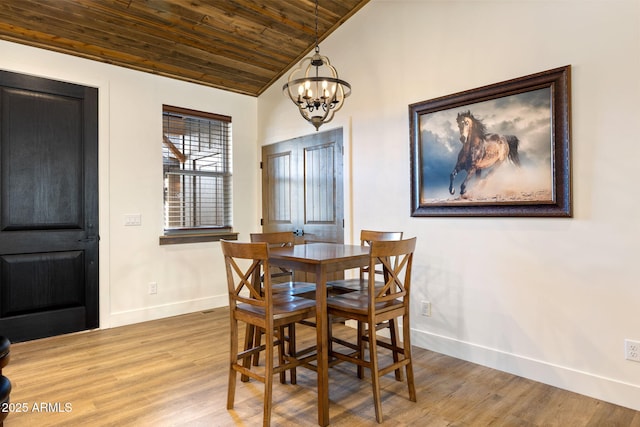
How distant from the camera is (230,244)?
6.64 feet

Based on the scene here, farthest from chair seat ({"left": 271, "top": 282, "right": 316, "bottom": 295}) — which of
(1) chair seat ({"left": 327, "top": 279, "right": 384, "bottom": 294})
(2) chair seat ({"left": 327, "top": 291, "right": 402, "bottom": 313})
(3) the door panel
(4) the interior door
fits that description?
(4) the interior door

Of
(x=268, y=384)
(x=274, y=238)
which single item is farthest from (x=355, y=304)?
(x=274, y=238)

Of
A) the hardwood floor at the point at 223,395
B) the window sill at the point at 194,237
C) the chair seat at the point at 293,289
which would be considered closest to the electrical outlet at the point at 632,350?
the hardwood floor at the point at 223,395

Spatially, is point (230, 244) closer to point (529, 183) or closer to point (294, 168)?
point (529, 183)

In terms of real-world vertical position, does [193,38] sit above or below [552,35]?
above

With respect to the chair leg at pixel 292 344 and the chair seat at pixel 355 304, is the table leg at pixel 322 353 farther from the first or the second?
the chair leg at pixel 292 344

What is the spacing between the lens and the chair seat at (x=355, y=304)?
2.10 m

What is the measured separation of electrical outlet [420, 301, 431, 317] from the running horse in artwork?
95 cm

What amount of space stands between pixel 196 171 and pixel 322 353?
303 centimetres

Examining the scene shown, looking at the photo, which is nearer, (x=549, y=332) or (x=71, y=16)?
(x=549, y=332)

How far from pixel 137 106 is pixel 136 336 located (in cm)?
230

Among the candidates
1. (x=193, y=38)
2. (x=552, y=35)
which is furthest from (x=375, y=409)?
(x=193, y=38)

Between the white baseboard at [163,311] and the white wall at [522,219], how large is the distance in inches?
76.6

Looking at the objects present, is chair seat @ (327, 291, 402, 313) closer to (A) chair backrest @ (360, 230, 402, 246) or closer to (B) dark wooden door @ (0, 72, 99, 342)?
(A) chair backrest @ (360, 230, 402, 246)
